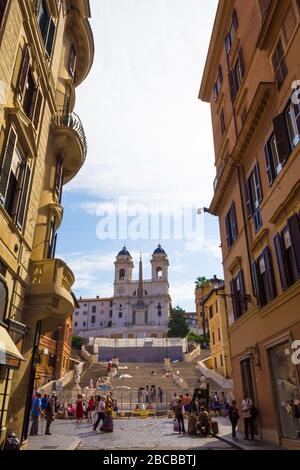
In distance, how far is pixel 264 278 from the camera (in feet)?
51.0

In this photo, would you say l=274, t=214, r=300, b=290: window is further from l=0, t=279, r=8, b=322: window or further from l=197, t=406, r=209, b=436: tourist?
l=0, t=279, r=8, b=322: window

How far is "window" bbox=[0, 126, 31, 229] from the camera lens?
1020cm

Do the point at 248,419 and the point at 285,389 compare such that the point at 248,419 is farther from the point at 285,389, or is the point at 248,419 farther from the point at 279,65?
the point at 279,65

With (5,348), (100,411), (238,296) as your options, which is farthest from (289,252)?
(100,411)


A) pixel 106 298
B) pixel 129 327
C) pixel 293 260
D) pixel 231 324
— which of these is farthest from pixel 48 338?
pixel 106 298

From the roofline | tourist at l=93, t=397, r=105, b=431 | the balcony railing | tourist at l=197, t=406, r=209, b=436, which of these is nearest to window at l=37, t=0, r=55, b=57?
the balcony railing

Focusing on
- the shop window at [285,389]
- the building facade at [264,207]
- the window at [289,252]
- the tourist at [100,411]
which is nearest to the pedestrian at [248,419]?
the building facade at [264,207]

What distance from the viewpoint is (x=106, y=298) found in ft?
430

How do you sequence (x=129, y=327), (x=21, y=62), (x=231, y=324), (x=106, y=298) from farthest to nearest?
(x=106, y=298)
(x=129, y=327)
(x=231, y=324)
(x=21, y=62)

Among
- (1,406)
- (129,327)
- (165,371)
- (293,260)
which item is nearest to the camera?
(1,406)

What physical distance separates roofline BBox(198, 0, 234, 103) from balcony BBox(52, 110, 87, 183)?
1199 cm

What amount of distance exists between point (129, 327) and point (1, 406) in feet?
338

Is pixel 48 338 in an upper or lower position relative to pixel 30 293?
upper

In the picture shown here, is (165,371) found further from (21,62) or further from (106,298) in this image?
(106,298)
